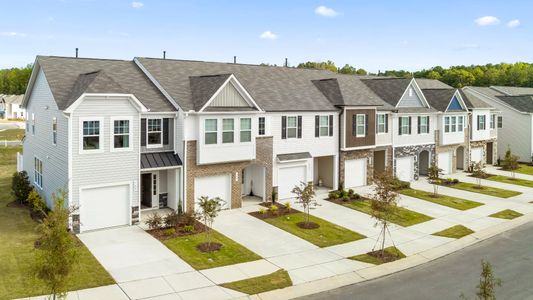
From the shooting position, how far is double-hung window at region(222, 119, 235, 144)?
26.1 metres

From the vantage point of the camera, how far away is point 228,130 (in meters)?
26.2

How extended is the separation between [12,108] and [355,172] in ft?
365

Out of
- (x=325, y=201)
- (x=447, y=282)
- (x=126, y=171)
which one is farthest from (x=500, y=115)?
(x=126, y=171)

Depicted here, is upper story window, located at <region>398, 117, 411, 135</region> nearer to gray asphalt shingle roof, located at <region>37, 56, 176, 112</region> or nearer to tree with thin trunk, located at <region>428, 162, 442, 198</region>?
tree with thin trunk, located at <region>428, 162, 442, 198</region>

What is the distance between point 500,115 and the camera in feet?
173

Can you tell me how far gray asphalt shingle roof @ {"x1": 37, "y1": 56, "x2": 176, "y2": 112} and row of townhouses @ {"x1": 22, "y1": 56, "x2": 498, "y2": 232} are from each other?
0.07 metres

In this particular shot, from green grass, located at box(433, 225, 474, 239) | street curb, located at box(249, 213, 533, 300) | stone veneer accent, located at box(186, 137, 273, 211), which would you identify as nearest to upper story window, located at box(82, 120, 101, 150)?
stone veneer accent, located at box(186, 137, 273, 211)

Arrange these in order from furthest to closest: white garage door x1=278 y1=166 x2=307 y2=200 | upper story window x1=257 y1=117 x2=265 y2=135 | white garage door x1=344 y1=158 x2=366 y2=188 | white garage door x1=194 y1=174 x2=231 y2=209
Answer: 1. white garage door x1=344 y1=158 x2=366 y2=188
2. white garage door x1=278 y1=166 x2=307 y2=200
3. upper story window x1=257 y1=117 x2=265 y2=135
4. white garage door x1=194 y1=174 x2=231 y2=209

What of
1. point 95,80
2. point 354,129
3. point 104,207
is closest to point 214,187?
point 104,207

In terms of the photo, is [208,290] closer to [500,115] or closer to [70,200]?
Result: [70,200]

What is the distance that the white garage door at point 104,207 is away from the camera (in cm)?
2169

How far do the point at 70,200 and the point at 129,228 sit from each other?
125 inches

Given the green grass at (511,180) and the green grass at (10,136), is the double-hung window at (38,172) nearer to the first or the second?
Result: the green grass at (511,180)

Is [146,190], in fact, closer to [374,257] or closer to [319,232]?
[319,232]
